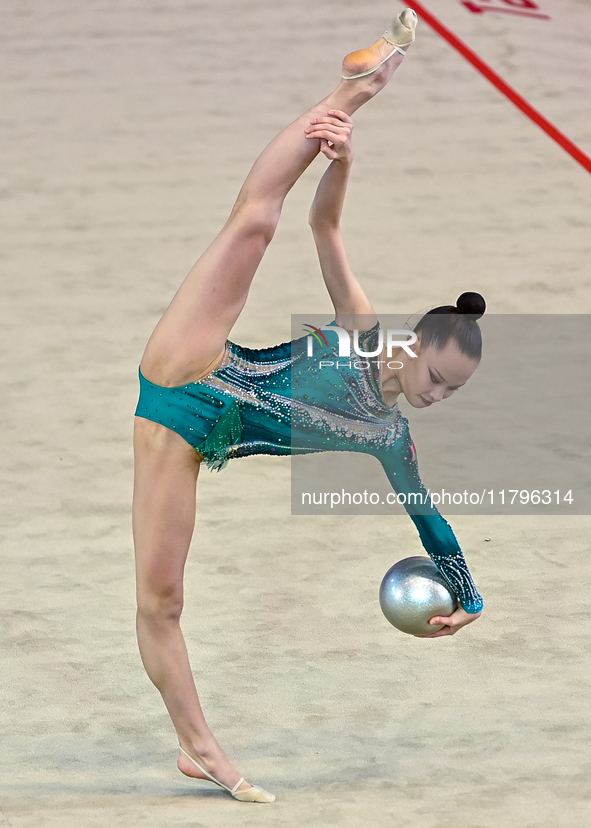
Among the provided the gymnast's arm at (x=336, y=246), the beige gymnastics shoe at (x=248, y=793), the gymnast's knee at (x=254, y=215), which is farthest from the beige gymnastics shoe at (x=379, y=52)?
the beige gymnastics shoe at (x=248, y=793)

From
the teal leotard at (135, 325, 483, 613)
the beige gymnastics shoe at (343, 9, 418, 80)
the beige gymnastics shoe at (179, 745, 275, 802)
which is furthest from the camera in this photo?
the beige gymnastics shoe at (179, 745, 275, 802)

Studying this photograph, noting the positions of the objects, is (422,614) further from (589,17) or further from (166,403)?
(589,17)

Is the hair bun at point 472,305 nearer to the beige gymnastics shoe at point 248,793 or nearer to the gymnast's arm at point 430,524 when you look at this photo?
the gymnast's arm at point 430,524

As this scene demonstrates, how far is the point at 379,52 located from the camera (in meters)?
2.88

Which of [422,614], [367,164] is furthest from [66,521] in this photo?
[367,164]

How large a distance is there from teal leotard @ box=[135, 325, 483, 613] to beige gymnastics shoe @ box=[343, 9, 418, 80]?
62cm

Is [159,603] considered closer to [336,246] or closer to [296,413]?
[296,413]

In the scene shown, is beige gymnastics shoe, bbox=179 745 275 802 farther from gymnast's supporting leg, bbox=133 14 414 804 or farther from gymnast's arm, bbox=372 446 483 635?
gymnast's arm, bbox=372 446 483 635

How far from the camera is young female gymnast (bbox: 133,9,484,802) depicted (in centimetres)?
301

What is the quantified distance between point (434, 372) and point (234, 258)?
0.53 meters

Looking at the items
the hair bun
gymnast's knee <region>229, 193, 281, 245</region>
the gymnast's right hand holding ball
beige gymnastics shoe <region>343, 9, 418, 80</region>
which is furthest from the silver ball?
beige gymnastics shoe <region>343, 9, 418, 80</region>

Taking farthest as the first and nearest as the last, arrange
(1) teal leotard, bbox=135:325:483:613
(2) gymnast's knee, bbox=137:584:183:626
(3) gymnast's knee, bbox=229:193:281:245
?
(2) gymnast's knee, bbox=137:584:183:626, (1) teal leotard, bbox=135:325:483:613, (3) gymnast's knee, bbox=229:193:281:245

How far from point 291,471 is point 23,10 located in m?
5.50

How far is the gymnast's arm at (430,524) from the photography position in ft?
10.4
